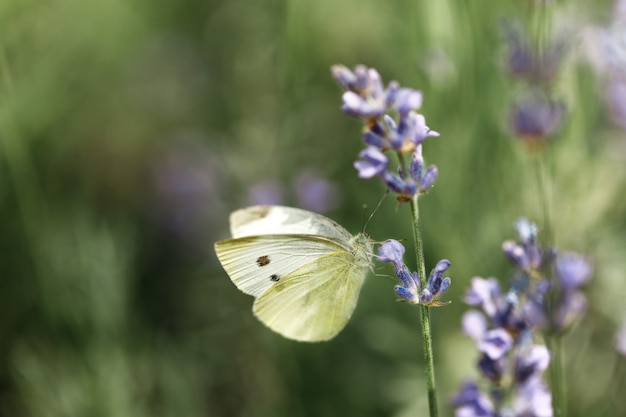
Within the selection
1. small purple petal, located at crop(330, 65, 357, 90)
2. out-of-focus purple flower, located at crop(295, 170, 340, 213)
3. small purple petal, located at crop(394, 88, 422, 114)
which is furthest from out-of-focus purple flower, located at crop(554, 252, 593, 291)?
out-of-focus purple flower, located at crop(295, 170, 340, 213)

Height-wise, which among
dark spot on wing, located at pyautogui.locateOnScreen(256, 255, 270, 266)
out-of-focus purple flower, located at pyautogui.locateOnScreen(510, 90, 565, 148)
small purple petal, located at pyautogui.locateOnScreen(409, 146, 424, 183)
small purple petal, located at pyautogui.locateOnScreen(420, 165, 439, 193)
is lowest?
dark spot on wing, located at pyautogui.locateOnScreen(256, 255, 270, 266)

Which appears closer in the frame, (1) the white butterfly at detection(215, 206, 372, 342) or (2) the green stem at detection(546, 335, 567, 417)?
(2) the green stem at detection(546, 335, 567, 417)

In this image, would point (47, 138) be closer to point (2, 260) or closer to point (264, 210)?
point (2, 260)

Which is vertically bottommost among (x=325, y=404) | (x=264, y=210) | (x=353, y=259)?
(x=325, y=404)

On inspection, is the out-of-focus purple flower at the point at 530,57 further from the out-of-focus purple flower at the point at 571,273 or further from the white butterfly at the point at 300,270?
the out-of-focus purple flower at the point at 571,273

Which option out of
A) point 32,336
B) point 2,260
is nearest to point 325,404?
point 32,336

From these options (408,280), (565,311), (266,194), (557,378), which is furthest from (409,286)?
(266,194)

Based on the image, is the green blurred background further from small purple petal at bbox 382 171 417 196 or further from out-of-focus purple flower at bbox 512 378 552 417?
small purple petal at bbox 382 171 417 196
